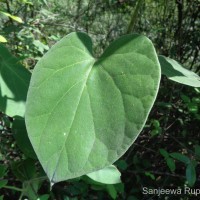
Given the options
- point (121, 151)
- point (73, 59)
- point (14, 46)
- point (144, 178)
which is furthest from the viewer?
point (14, 46)

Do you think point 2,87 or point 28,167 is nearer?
point 2,87

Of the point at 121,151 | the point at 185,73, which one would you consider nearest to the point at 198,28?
the point at 185,73

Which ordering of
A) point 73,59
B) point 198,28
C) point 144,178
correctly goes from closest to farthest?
point 73,59 → point 144,178 → point 198,28

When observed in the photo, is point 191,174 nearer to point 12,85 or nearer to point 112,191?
point 112,191

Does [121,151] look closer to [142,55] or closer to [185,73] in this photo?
[142,55]

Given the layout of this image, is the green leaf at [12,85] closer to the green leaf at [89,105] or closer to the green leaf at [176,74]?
the green leaf at [89,105]

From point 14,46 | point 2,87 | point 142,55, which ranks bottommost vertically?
point 14,46

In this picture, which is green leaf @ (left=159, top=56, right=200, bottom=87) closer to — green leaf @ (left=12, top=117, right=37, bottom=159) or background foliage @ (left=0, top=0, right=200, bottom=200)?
background foliage @ (left=0, top=0, right=200, bottom=200)
